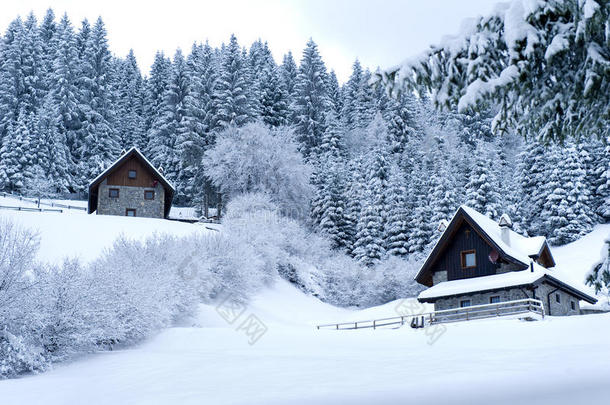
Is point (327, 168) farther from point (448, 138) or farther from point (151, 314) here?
point (151, 314)

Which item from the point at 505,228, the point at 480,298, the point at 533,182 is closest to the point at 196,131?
the point at 533,182

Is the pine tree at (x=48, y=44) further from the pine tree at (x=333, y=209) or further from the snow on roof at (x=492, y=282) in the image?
the snow on roof at (x=492, y=282)

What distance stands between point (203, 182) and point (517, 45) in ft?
178

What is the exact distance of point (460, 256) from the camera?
30.8 metres

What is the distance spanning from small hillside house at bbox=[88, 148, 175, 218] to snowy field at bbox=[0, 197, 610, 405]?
25.2m

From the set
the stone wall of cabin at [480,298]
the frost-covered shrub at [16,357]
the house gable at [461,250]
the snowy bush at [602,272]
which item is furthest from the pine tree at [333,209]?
the snowy bush at [602,272]

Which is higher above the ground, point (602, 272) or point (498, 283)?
point (602, 272)

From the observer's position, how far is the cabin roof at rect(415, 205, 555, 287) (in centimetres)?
2883

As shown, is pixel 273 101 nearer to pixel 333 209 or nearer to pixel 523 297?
pixel 333 209

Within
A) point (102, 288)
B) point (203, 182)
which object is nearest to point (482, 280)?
point (102, 288)

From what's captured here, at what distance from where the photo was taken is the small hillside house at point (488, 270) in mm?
28156

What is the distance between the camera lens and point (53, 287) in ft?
58.9

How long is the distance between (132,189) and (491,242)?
32.8 m

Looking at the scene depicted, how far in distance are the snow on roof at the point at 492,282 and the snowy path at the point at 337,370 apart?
4241 mm
